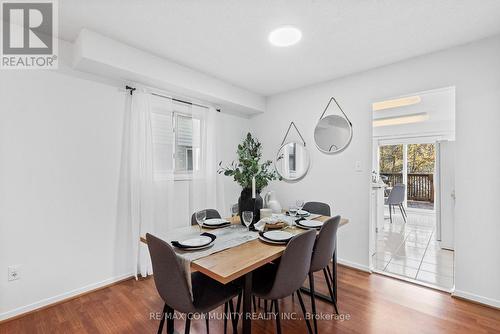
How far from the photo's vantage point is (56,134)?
6.89 feet

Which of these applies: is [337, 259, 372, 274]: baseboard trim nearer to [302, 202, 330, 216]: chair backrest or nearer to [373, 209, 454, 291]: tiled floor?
[373, 209, 454, 291]: tiled floor

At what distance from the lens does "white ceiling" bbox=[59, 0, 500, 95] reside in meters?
1.70

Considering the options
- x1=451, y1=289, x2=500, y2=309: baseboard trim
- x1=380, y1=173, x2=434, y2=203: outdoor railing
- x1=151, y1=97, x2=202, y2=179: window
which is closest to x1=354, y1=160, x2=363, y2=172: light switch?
x1=451, y1=289, x2=500, y2=309: baseboard trim

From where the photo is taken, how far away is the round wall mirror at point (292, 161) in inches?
134

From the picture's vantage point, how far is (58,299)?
2102mm

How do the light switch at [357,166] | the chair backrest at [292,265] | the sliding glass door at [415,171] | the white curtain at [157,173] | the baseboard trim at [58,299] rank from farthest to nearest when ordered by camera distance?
the sliding glass door at [415,171]
the light switch at [357,166]
the white curtain at [157,173]
the baseboard trim at [58,299]
the chair backrest at [292,265]

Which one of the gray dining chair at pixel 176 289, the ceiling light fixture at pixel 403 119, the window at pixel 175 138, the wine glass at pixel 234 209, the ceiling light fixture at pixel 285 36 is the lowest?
the gray dining chair at pixel 176 289

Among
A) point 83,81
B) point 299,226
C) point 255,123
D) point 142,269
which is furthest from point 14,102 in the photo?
point 255,123

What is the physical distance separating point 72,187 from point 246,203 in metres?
1.67

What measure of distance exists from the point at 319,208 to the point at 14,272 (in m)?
2.82

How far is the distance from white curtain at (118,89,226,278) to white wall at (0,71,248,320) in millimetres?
115

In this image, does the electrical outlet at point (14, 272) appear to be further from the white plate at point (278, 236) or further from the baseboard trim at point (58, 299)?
the white plate at point (278, 236)

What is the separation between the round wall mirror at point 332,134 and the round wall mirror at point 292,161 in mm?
280

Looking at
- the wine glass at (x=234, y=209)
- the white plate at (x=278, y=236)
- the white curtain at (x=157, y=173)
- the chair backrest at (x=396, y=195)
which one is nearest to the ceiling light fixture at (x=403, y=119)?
the chair backrest at (x=396, y=195)
